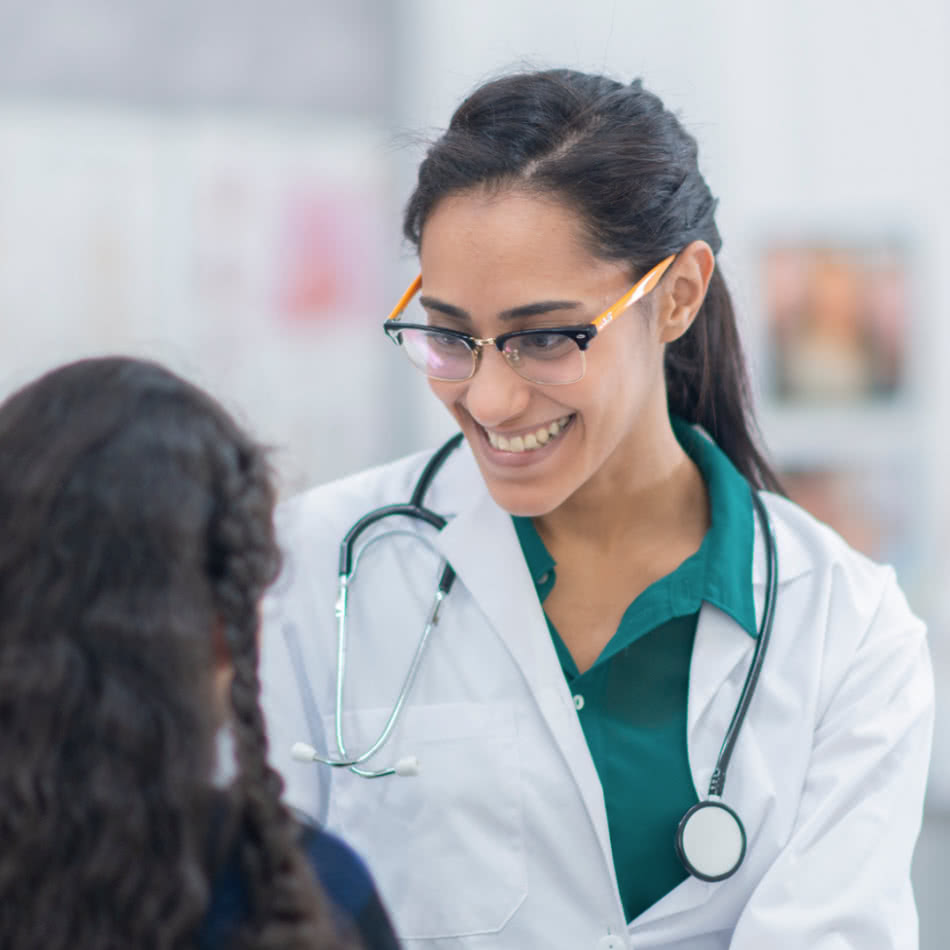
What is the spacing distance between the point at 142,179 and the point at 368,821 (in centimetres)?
190

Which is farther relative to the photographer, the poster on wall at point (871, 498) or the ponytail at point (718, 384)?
the poster on wall at point (871, 498)

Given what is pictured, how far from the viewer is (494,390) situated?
1.15 metres

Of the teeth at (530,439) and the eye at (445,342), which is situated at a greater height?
the eye at (445,342)

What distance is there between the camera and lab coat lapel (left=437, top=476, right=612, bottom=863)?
1202 mm

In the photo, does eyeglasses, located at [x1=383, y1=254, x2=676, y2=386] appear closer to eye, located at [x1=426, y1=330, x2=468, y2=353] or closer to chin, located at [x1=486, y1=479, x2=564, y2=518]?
eye, located at [x1=426, y1=330, x2=468, y2=353]

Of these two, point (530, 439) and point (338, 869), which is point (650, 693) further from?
point (338, 869)

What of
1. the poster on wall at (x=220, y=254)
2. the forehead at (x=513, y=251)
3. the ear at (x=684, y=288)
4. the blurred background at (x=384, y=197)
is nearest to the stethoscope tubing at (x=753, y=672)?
the ear at (x=684, y=288)

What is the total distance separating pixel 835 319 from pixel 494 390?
1924mm

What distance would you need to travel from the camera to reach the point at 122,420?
29.0 inches

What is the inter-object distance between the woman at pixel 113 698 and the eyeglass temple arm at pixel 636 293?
0.53 m

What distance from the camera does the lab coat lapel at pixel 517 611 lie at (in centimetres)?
120

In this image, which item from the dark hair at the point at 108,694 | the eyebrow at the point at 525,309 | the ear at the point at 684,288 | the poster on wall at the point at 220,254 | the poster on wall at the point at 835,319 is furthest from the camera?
the poster on wall at the point at 835,319

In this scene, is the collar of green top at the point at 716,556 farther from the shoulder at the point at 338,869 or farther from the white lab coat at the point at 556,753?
the shoulder at the point at 338,869

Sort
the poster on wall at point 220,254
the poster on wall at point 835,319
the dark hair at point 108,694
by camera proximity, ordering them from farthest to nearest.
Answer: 1. the poster on wall at point 835,319
2. the poster on wall at point 220,254
3. the dark hair at point 108,694
